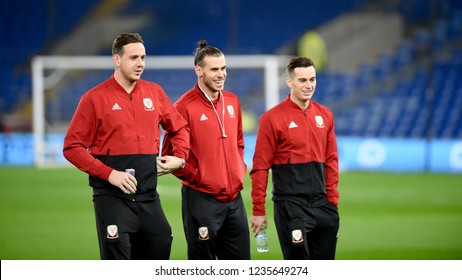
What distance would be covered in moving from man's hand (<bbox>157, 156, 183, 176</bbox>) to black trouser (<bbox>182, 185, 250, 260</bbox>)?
1.43 feet

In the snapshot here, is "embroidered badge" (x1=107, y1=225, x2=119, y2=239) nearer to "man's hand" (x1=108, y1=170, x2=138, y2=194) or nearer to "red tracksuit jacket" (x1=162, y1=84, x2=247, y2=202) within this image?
"man's hand" (x1=108, y1=170, x2=138, y2=194)

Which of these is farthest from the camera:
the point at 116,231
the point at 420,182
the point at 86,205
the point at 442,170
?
the point at 442,170

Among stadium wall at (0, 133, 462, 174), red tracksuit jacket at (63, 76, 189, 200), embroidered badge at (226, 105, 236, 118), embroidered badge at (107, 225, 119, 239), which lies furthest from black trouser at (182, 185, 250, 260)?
stadium wall at (0, 133, 462, 174)

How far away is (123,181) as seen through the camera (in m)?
5.35

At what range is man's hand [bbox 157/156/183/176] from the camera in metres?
5.61

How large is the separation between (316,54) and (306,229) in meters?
19.6

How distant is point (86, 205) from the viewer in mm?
13852

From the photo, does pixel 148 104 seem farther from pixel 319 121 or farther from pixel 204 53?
pixel 319 121

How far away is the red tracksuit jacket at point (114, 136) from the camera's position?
5.48 metres

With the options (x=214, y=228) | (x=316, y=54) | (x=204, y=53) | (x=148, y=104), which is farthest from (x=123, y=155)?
(x=316, y=54)

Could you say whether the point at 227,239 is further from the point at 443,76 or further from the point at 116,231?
the point at 443,76

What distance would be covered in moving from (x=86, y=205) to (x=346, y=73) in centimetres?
1520

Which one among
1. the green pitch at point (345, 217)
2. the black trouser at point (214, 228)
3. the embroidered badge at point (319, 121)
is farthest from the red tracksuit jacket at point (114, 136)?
the green pitch at point (345, 217)
